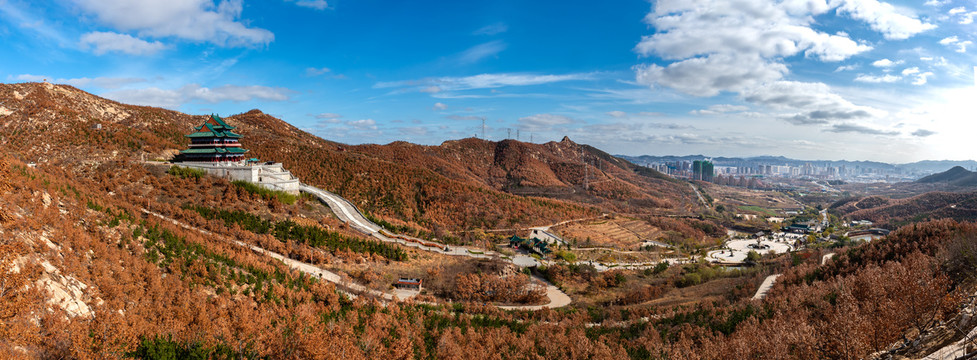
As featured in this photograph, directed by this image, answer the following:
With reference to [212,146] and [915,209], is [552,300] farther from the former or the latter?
[915,209]

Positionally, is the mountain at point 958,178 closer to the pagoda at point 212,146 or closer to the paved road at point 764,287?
the paved road at point 764,287

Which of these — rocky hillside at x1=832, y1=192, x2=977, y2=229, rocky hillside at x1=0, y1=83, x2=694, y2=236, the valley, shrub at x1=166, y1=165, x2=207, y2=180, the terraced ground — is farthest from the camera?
rocky hillside at x1=832, y1=192, x2=977, y2=229

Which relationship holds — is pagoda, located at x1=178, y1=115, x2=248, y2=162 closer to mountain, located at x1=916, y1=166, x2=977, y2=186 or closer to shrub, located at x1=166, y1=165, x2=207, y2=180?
shrub, located at x1=166, y1=165, x2=207, y2=180

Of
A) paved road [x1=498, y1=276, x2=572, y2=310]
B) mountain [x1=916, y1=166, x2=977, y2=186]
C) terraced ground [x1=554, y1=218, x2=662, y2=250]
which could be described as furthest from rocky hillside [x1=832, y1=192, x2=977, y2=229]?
mountain [x1=916, y1=166, x2=977, y2=186]

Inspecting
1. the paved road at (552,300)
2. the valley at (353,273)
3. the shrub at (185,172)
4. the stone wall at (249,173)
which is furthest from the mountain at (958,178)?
the shrub at (185,172)

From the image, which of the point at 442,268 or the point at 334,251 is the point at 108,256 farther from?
the point at 442,268
